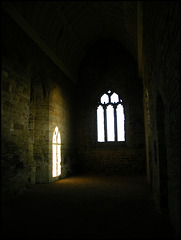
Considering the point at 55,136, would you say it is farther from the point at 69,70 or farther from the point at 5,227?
the point at 5,227

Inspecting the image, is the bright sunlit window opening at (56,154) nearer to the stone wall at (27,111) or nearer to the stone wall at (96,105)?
the stone wall at (27,111)

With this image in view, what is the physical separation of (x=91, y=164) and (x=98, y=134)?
1.55 metres

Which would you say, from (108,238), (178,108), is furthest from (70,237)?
(178,108)

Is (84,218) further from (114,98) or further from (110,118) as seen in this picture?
(114,98)

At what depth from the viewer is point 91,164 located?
418 inches

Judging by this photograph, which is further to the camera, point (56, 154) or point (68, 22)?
point (56, 154)

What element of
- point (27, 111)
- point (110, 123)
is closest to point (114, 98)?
point (110, 123)

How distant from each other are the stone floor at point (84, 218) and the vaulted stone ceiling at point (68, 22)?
2.66 metres

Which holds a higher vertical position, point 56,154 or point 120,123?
point 120,123

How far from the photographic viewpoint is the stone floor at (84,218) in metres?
2.82

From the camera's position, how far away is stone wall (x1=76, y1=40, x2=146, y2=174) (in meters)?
10.3

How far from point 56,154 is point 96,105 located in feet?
12.6

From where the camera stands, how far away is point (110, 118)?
437 inches

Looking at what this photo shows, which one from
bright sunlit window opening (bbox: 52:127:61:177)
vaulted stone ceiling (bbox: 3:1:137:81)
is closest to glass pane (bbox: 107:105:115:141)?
vaulted stone ceiling (bbox: 3:1:137:81)
